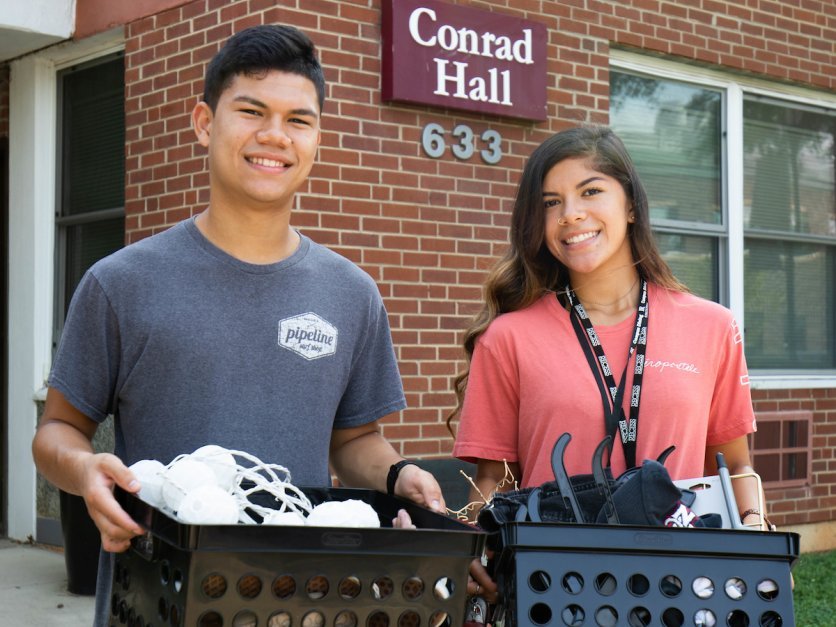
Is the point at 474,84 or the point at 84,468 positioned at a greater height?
the point at 474,84

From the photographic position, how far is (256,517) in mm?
2037

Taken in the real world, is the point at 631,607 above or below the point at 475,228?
below

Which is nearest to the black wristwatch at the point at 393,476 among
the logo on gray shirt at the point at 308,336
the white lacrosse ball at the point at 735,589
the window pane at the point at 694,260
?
the logo on gray shirt at the point at 308,336

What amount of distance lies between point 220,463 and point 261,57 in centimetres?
89

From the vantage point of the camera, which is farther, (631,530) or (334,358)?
(334,358)

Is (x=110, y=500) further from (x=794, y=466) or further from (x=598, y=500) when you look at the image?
(x=794, y=466)

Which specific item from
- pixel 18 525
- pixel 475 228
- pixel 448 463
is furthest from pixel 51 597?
pixel 475 228

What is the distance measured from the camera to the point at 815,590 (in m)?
6.63

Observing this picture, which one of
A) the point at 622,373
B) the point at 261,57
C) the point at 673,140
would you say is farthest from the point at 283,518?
the point at 673,140

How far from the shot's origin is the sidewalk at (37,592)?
5488 mm

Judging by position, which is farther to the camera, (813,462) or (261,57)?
(813,462)

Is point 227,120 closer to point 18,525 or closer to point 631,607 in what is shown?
point 631,607

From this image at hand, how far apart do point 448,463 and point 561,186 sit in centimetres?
337

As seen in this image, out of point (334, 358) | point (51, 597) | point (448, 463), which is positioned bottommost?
point (51, 597)
